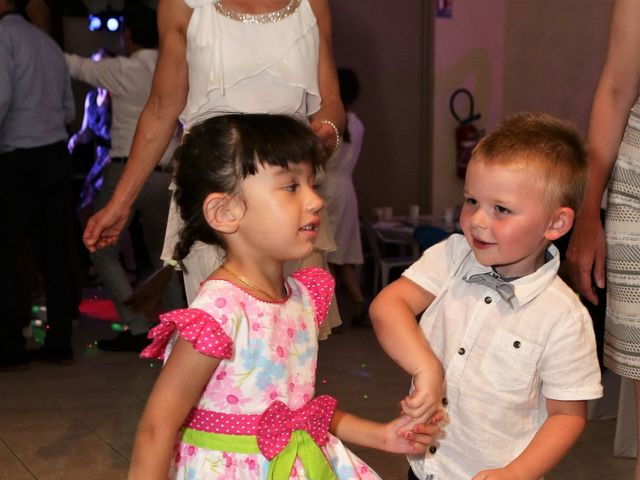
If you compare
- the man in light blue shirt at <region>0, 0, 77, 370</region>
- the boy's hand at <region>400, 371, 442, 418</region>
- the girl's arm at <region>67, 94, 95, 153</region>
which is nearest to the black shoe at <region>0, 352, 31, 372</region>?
the man in light blue shirt at <region>0, 0, 77, 370</region>

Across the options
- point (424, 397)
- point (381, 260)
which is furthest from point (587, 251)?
point (381, 260)

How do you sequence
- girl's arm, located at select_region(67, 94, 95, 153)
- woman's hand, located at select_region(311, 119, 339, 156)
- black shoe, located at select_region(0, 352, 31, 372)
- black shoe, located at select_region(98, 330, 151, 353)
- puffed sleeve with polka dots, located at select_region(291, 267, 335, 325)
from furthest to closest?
1. girl's arm, located at select_region(67, 94, 95, 153)
2. black shoe, located at select_region(98, 330, 151, 353)
3. black shoe, located at select_region(0, 352, 31, 372)
4. woman's hand, located at select_region(311, 119, 339, 156)
5. puffed sleeve with polka dots, located at select_region(291, 267, 335, 325)

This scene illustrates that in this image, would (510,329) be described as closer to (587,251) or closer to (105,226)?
(587,251)

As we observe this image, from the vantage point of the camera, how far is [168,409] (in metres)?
1.64

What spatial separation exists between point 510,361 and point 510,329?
0.06 meters

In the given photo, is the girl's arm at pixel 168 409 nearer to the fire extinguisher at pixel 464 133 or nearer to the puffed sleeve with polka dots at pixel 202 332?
the puffed sleeve with polka dots at pixel 202 332

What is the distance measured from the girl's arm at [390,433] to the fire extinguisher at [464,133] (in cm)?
696

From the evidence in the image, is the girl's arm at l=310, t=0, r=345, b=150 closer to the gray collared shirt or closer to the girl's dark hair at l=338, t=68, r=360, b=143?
the gray collared shirt

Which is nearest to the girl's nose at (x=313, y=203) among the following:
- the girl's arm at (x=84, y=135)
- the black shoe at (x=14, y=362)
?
the black shoe at (x=14, y=362)

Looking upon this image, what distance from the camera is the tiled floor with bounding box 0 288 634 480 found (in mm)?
3459

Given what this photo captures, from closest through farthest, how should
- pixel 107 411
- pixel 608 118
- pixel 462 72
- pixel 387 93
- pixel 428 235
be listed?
pixel 608 118 < pixel 107 411 < pixel 428 235 < pixel 387 93 < pixel 462 72

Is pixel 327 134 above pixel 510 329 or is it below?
above

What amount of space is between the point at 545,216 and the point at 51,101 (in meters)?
3.68

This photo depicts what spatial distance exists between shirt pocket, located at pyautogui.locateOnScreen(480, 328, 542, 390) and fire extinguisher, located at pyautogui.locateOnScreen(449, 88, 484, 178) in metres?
7.01
